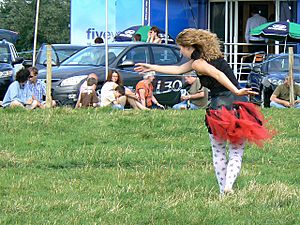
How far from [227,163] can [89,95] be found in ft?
28.5

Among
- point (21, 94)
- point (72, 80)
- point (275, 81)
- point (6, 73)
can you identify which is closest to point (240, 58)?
point (275, 81)

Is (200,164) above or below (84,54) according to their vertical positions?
below

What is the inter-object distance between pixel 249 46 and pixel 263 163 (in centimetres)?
1824

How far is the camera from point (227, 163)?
796 cm

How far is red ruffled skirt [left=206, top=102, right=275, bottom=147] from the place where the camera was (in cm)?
764

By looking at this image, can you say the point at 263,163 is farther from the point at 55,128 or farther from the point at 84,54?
the point at 84,54

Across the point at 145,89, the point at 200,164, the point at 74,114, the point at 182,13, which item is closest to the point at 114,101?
the point at 145,89

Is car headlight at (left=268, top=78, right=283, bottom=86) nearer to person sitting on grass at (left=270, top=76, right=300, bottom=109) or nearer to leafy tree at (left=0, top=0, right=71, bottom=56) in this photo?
person sitting on grass at (left=270, top=76, right=300, bottom=109)

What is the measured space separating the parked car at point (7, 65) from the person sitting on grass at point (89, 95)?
3.99 m

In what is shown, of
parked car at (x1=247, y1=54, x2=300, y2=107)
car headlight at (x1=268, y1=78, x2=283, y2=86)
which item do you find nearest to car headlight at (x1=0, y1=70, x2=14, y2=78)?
parked car at (x1=247, y1=54, x2=300, y2=107)

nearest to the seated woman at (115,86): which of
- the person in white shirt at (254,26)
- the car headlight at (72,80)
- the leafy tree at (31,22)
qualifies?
the car headlight at (72,80)

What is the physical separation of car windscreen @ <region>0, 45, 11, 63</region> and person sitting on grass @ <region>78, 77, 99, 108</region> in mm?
5657

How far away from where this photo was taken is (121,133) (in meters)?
12.2

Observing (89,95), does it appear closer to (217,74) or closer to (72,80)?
(72,80)
